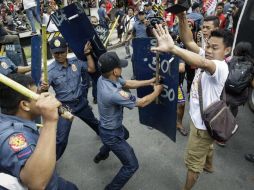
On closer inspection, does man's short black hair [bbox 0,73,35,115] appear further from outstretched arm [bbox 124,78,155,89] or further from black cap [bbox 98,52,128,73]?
outstretched arm [bbox 124,78,155,89]

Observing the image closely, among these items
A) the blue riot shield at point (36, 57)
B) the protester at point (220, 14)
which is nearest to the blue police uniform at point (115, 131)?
the blue riot shield at point (36, 57)

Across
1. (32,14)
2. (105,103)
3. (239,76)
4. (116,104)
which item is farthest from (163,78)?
(32,14)

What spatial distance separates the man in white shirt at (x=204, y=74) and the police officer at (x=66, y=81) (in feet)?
4.94

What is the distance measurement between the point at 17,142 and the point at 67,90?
6.80 feet

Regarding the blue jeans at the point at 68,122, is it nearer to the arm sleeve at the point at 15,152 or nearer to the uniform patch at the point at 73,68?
the uniform patch at the point at 73,68

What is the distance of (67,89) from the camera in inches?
142

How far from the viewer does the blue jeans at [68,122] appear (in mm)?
3490

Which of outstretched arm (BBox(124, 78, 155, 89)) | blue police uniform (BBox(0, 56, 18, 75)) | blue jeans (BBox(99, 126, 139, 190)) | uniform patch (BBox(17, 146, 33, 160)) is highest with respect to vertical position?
uniform patch (BBox(17, 146, 33, 160))

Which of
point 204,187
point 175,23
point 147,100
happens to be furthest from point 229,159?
point 175,23

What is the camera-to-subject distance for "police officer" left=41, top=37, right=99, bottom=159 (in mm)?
3496

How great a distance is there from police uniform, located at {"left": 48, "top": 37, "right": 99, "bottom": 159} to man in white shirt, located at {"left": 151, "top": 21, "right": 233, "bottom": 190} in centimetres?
151

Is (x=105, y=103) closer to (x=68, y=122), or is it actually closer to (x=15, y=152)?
(x=68, y=122)

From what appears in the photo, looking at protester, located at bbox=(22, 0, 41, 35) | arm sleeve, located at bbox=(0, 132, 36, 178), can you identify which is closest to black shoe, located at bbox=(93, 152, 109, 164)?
arm sleeve, located at bbox=(0, 132, 36, 178)

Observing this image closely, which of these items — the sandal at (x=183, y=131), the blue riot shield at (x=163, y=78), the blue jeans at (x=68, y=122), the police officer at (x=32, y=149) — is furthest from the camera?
the sandal at (x=183, y=131)
